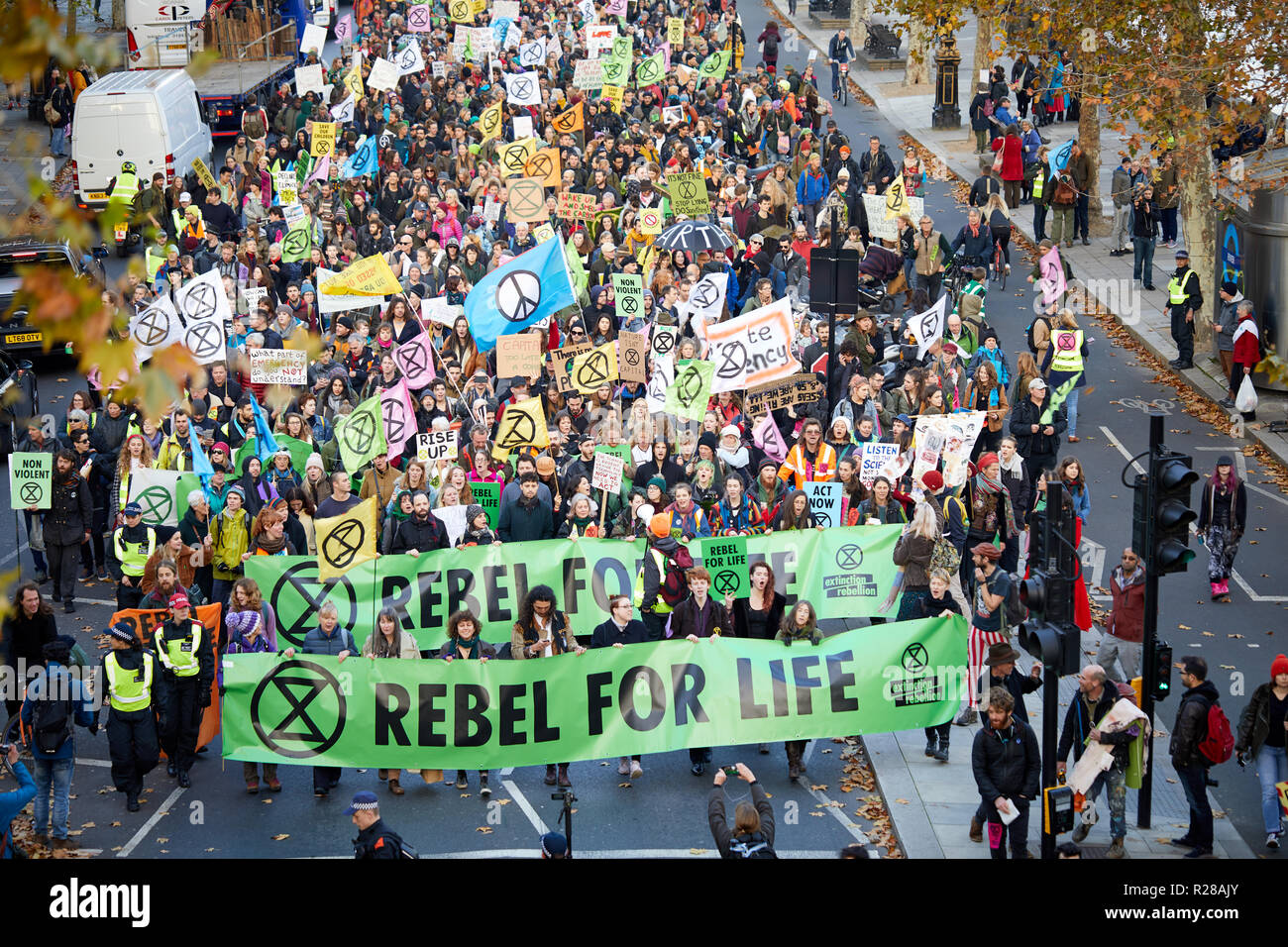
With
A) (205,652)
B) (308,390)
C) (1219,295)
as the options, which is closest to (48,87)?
(308,390)

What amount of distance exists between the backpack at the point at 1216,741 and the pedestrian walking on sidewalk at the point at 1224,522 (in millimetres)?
4776

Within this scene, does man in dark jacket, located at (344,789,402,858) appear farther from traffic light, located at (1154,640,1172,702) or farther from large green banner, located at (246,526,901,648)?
traffic light, located at (1154,640,1172,702)

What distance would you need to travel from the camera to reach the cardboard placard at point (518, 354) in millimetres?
18453

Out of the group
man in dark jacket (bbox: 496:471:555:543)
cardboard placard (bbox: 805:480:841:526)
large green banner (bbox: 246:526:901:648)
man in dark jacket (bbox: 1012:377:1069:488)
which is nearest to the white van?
man in dark jacket (bbox: 496:471:555:543)

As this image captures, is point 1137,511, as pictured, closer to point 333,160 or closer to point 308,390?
point 308,390

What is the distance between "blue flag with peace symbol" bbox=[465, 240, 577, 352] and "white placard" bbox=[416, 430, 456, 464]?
2657 mm

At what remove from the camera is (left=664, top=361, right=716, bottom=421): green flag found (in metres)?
16.8

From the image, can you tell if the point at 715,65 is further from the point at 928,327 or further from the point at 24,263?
the point at 928,327

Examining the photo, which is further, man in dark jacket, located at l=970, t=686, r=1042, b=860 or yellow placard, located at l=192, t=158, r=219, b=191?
yellow placard, located at l=192, t=158, r=219, b=191

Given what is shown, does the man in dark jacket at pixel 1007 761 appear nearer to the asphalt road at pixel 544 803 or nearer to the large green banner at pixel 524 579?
the asphalt road at pixel 544 803

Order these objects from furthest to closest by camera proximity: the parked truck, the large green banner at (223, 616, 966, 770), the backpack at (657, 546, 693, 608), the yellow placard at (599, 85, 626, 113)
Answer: the parked truck → the yellow placard at (599, 85, 626, 113) → the backpack at (657, 546, 693, 608) → the large green banner at (223, 616, 966, 770)

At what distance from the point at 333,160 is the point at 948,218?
461 inches

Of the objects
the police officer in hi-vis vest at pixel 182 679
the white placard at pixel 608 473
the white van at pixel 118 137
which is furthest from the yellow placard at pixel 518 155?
the police officer in hi-vis vest at pixel 182 679

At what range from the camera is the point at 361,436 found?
16562 millimetres
